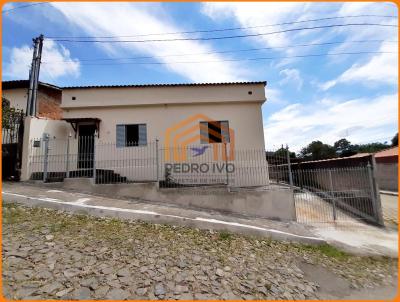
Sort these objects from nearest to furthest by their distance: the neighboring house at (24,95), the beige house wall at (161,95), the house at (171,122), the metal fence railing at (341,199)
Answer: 1. the metal fence railing at (341,199)
2. the house at (171,122)
3. the beige house wall at (161,95)
4. the neighboring house at (24,95)

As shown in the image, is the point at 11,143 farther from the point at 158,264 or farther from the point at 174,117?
the point at 158,264

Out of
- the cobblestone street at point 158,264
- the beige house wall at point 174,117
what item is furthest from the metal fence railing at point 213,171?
the cobblestone street at point 158,264

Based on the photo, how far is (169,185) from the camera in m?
9.01

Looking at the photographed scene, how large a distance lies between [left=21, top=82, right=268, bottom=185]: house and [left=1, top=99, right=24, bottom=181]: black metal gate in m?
1.21

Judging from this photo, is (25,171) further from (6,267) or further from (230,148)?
(230,148)

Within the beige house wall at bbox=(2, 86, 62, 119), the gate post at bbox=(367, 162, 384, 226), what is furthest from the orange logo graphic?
the beige house wall at bbox=(2, 86, 62, 119)

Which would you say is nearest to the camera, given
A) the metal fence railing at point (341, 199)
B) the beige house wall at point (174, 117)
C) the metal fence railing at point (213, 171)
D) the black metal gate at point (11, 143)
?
the metal fence railing at point (341, 199)

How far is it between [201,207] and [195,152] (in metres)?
3.10

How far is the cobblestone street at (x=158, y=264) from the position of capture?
358 centimetres

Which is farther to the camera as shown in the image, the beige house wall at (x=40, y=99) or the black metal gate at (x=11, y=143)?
the beige house wall at (x=40, y=99)

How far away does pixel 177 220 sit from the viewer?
20.8 feet

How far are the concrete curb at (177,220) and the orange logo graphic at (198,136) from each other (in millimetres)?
4477

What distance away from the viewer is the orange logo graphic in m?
10.6

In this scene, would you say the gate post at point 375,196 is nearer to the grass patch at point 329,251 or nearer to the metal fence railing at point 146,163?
the grass patch at point 329,251
